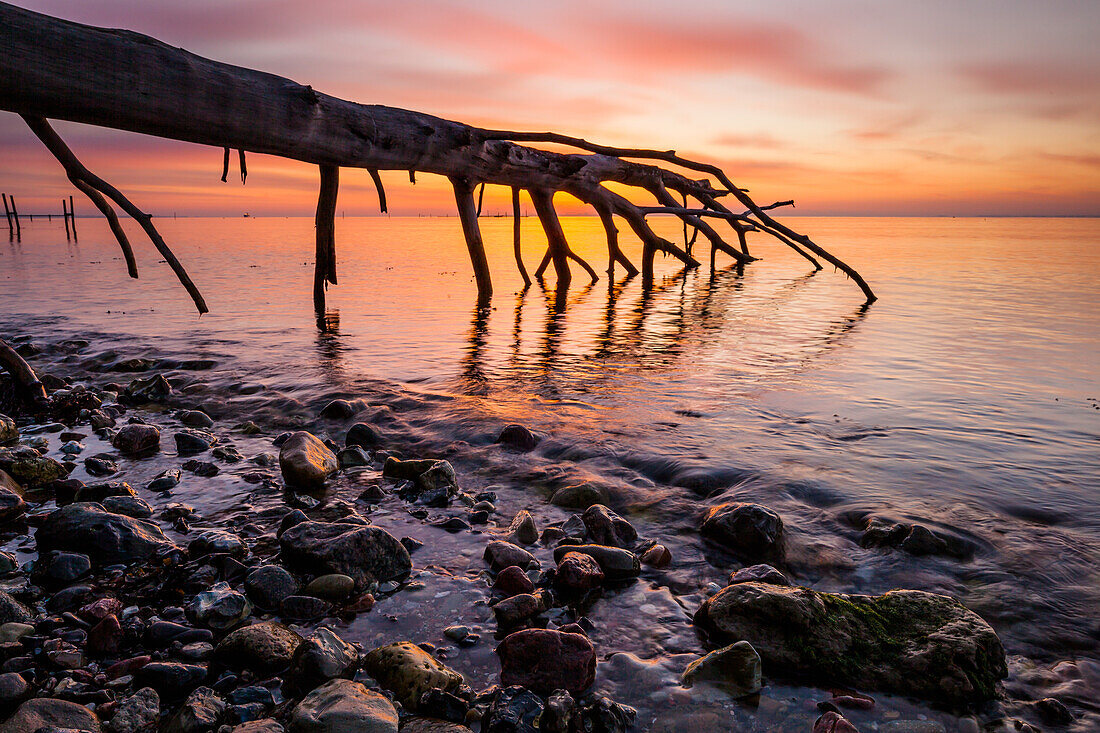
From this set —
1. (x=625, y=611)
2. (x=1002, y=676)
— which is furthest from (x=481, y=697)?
(x=1002, y=676)

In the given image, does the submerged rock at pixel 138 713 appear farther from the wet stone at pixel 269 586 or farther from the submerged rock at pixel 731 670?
the submerged rock at pixel 731 670

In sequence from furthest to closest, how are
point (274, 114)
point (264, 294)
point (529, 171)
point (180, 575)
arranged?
point (264, 294), point (529, 171), point (274, 114), point (180, 575)

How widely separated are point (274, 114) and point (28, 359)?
20.4 feet

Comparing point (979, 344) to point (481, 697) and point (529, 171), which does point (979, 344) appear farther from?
point (481, 697)

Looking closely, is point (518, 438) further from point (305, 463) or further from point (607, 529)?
point (607, 529)

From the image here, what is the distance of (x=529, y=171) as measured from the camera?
1211 centimetres

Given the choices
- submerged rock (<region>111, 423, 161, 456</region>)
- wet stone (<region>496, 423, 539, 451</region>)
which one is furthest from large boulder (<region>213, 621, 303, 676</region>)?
submerged rock (<region>111, 423, 161, 456</region>)

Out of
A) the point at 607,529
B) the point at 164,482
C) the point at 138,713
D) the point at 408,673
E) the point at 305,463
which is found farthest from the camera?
the point at 305,463

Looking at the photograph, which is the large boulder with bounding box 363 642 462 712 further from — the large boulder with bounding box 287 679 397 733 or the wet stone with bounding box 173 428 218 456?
the wet stone with bounding box 173 428 218 456

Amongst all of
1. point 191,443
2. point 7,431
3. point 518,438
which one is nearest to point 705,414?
point 518,438

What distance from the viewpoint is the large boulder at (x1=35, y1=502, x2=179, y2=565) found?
3445 millimetres

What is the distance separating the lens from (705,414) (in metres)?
6.76

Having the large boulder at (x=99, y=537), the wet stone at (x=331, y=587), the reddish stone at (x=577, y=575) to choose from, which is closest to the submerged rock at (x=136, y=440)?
the large boulder at (x=99, y=537)

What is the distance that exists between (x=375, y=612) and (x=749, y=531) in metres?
2.21
